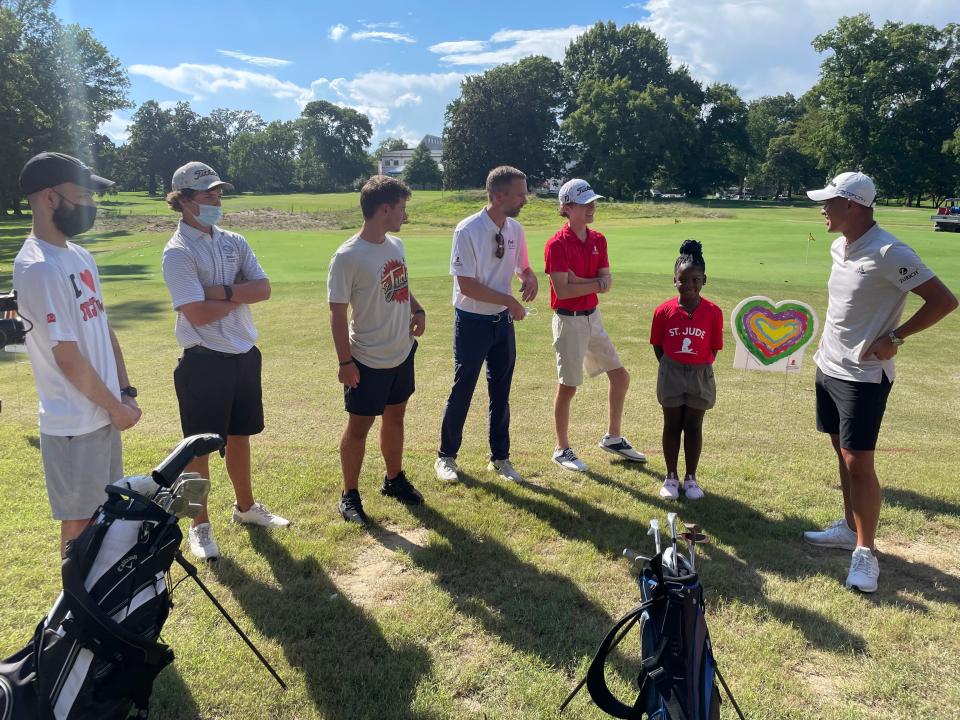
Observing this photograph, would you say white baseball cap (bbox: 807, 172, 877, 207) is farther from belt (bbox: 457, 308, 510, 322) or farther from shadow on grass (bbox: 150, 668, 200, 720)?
shadow on grass (bbox: 150, 668, 200, 720)

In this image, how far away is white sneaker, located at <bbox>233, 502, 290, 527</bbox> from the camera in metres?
4.41

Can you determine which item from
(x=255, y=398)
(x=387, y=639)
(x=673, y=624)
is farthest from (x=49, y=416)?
(x=673, y=624)

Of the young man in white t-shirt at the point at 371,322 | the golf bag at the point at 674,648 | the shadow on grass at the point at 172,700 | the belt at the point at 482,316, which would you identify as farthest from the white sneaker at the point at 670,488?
the shadow on grass at the point at 172,700

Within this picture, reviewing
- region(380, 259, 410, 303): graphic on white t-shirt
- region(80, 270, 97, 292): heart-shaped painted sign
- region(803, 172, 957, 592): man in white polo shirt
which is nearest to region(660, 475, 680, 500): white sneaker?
region(803, 172, 957, 592): man in white polo shirt

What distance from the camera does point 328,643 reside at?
322 centimetres

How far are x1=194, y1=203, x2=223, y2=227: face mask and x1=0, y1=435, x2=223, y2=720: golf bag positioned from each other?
2064 millimetres

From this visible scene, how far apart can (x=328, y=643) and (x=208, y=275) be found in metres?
2.15

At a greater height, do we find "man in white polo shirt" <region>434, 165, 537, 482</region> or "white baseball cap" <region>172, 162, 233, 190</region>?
"white baseball cap" <region>172, 162, 233, 190</region>

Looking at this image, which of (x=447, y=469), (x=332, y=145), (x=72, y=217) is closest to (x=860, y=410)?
(x=447, y=469)

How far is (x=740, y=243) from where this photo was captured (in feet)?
80.5

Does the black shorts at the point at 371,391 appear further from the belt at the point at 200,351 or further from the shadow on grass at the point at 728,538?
the shadow on grass at the point at 728,538

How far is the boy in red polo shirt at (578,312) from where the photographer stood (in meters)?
5.28

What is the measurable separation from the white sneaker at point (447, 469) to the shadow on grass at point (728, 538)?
100 mm

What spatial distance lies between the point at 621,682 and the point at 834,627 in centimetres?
121
